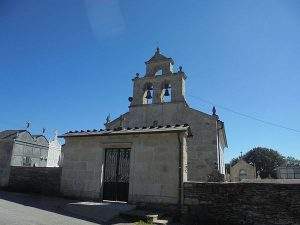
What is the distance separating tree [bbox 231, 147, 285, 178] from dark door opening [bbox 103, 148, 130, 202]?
210ft

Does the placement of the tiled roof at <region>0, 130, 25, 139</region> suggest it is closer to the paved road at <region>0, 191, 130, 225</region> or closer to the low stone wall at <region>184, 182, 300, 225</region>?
the paved road at <region>0, 191, 130, 225</region>

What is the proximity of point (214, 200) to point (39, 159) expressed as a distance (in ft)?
84.5

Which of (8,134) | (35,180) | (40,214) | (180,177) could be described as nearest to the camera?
(40,214)

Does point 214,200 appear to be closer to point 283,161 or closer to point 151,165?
point 151,165

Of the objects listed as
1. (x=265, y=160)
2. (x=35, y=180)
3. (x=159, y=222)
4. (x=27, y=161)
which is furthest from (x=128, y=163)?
(x=265, y=160)

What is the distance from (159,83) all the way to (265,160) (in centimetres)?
5884

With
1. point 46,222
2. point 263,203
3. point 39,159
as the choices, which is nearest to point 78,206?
point 46,222

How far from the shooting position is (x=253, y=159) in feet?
237

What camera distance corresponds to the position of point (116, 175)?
42.3 ft

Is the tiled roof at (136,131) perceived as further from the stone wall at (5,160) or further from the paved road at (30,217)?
the stone wall at (5,160)

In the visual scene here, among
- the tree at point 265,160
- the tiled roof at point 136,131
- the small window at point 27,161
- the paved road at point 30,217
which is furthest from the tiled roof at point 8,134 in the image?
the tree at point 265,160

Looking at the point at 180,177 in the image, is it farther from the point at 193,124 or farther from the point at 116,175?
the point at 193,124

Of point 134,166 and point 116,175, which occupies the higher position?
point 134,166

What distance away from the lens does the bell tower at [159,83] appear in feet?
70.1
